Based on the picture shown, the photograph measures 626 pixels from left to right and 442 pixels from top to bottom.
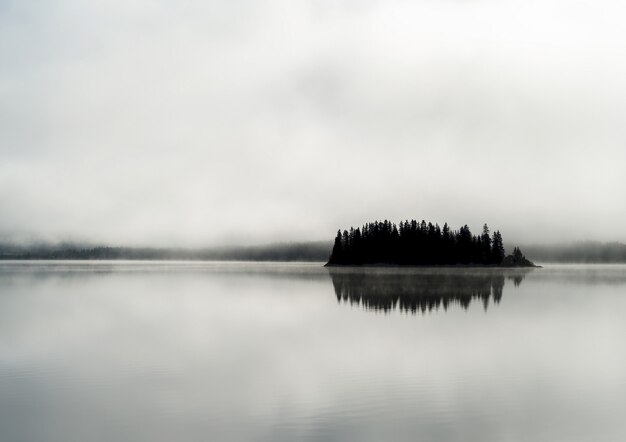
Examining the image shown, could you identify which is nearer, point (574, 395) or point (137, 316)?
point (574, 395)

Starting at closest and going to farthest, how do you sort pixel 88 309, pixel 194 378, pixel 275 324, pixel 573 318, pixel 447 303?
pixel 194 378 < pixel 275 324 < pixel 573 318 < pixel 88 309 < pixel 447 303

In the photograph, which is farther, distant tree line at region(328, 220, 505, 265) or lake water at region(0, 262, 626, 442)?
distant tree line at region(328, 220, 505, 265)

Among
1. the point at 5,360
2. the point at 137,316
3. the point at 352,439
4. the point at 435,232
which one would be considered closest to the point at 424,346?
the point at 352,439

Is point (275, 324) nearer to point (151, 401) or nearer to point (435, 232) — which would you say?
point (151, 401)

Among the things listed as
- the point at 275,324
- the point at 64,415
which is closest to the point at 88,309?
the point at 275,324

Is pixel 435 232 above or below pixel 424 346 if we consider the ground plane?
above

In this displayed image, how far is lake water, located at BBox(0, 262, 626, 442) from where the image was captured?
16.7m

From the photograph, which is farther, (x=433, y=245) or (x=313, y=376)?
(x=433, y=245)

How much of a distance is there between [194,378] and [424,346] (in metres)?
12.6

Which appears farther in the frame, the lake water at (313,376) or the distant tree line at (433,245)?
the distant tree line at (433,245)

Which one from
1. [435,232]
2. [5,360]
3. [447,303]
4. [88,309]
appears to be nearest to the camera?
[5,360]

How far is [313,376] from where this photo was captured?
23.3 m

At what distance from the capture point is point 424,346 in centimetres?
3020

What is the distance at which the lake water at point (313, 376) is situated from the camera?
54.9 feet
